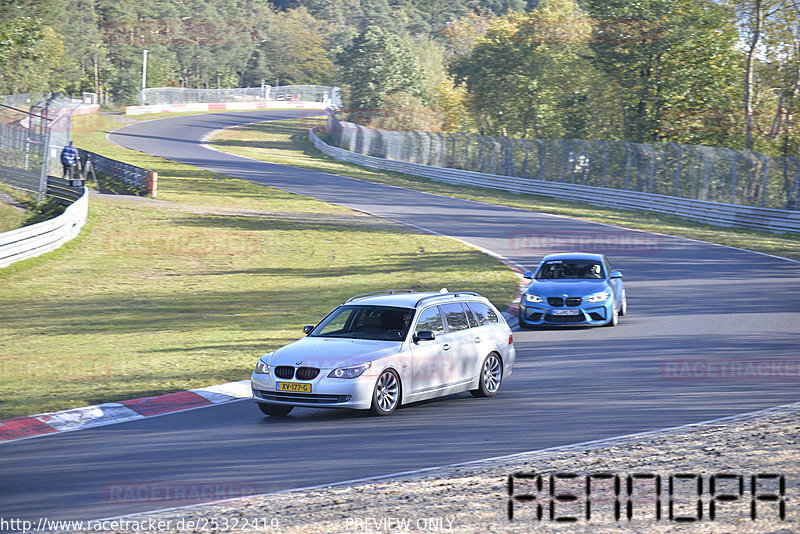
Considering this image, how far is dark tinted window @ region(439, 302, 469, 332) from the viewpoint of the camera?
12.2 m

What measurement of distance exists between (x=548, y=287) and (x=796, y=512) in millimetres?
12416

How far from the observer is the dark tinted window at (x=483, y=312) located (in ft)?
42.2

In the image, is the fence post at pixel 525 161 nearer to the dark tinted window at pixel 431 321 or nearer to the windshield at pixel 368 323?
the dark tinted window at pixel 431 321

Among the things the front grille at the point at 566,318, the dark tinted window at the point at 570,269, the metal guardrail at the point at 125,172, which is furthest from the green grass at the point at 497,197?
the front grille at the point at 566,318

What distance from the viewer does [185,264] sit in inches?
1081

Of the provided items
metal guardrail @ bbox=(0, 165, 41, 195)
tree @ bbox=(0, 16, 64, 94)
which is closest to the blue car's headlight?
metal guardrail @ bbox=(0, 165, 41, 195)

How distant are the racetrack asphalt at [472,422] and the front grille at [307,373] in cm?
54

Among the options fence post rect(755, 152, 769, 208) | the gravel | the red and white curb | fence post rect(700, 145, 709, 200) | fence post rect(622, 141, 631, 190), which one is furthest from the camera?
fence post rect(622, 141, 631, 190)

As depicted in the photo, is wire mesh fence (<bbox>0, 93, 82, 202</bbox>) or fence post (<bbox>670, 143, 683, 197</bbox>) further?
fence post (<bbox>670, 143, 683, 197</bbox>)

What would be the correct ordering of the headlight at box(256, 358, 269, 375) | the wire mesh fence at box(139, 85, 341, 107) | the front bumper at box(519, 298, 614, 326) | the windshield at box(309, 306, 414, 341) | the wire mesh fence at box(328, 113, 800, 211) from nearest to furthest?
the headlight at box(256, 358, 269, 375), the windshield at box(309, 306, 414, 341), the front bumper at box(519, 298, 614, 326), the wire mesh fence at box(328, 113, 800, 211), the wire mesh fence at box(139, 85, 341, 107)

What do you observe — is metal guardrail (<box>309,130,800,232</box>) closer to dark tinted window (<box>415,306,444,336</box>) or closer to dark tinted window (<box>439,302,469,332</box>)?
dark tinted window (<box>439,302,469,332</box>)

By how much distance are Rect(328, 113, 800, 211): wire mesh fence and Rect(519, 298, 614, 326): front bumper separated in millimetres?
20688

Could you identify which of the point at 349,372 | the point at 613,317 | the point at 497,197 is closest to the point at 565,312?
the point at 613,317

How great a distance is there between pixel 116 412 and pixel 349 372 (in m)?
3.25
